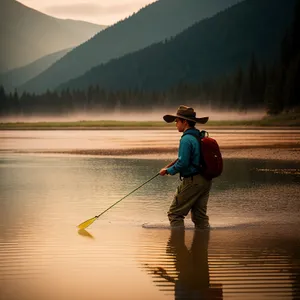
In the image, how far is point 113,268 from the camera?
308 inches

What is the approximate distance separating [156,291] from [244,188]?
10.5 metres

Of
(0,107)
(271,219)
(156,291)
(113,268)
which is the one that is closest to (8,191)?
(271,219)

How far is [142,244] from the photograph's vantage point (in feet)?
31.0

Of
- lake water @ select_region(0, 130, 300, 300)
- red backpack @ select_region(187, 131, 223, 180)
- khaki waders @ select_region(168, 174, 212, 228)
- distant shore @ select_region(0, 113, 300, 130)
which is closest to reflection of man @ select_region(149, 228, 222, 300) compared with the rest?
lake water @ select_region(0, 130, 300, 300)

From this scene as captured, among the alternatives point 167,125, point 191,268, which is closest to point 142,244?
point 191,268

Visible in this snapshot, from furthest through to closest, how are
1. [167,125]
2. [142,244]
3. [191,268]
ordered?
[167,125]
[142,244]
[191,268]

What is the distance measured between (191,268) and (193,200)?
2580mm

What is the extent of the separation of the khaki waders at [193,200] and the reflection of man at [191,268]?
0.19 metres

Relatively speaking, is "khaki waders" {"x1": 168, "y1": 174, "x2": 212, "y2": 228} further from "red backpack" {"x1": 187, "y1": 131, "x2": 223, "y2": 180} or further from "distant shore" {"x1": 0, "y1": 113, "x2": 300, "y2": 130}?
"distant shore" {"x1": 0, "y1": 113, "x2": 300, "y2": 130}

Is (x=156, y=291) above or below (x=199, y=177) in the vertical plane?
below

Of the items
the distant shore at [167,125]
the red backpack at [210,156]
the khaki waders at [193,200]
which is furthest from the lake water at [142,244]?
the distant shore at [167,125]

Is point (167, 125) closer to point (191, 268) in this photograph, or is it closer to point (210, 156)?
point (210, 156)

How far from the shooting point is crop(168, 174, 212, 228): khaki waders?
33.7ft

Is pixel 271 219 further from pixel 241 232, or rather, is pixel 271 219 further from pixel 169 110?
pixel 169 110
